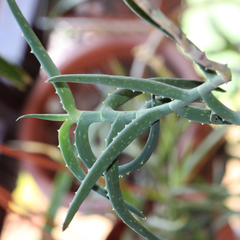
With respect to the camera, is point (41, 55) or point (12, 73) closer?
point (41, 55)

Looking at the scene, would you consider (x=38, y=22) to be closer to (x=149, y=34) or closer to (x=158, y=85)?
(x=149, y=34)

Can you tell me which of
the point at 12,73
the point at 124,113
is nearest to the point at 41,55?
the point at 124,113

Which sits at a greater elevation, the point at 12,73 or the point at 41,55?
the point at 12,73

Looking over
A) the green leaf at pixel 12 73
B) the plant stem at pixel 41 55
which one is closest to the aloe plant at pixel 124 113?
the plant stem at pixel 41 55

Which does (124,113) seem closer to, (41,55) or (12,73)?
(41,55)

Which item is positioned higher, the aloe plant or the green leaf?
the green leaf

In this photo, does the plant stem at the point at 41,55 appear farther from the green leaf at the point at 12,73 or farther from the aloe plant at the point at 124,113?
the green leaf at the point at 12,73

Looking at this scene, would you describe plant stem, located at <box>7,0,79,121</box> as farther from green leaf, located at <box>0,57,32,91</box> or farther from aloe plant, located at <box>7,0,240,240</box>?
green leaf, located at <box>0,57,32,91</box>

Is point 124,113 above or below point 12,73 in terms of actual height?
below

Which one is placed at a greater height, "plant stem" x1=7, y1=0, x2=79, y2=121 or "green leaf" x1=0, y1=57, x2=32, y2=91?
"green leaf" x1=0, y1=57, x2=32, y2=91

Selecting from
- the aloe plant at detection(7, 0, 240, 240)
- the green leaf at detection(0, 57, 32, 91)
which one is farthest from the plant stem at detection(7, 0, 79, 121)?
the green leaf at detection(0, 57, 32, 91)

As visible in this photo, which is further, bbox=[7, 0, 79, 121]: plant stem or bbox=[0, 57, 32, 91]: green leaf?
bbox=[0, 57, 32, 91]: green leaf
